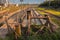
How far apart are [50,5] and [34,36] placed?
179 ft

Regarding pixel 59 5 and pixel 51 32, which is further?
pixel 59 5

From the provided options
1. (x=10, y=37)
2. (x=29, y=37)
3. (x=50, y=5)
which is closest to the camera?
(x=29, y=37)

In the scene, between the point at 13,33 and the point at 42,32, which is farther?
the point at 42,32

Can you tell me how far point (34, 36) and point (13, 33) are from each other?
771 millimetres

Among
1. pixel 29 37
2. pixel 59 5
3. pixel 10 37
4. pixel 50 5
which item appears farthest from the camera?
pixel 50 5

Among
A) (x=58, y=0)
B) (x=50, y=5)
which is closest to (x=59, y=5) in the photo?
(x=58, y=0)

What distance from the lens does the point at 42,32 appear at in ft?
30.3

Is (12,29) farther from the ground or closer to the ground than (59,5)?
farther from the ground

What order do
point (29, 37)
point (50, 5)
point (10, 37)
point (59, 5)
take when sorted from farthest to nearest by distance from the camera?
point (50, 5) → point (59, 5) → point (10, 37) → point (29, 37)

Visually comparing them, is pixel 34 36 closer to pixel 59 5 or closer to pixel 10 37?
pixel 10 37

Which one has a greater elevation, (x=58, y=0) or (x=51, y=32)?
(x=51, y=32)

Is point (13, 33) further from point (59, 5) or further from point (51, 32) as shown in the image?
point (59, 5)

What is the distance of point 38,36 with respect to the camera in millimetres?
8547

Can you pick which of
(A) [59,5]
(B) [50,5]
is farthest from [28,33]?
(B) [50,5]
